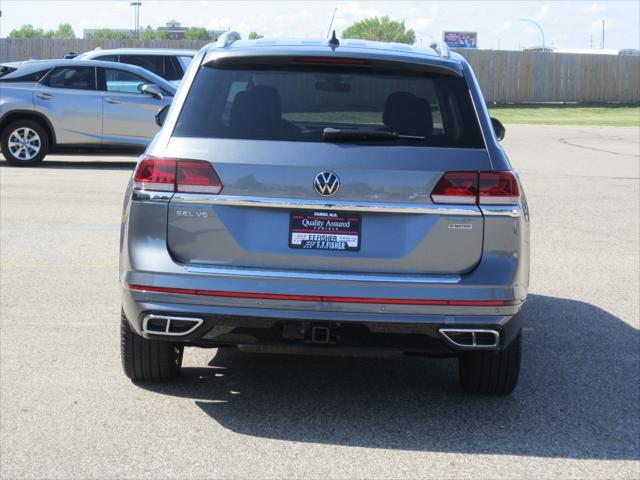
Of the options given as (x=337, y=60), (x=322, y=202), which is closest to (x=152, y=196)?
(x=322, y=202)

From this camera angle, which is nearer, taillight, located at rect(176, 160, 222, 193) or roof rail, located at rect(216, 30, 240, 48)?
taillight, located at rect(176, 160, 222, 193)

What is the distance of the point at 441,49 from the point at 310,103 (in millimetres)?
795

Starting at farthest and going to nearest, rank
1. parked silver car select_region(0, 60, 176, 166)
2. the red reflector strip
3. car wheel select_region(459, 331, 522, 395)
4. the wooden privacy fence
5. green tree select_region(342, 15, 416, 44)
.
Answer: green tree select_region(342, 15, 416, 44)
the wooden privacy fence
parked silver car select_region(0, 60, 176, 166)
car wheel select_region(459, 331, 522, 395)
the red reflector strip

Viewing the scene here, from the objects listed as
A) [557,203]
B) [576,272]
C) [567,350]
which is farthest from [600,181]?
[567,350]

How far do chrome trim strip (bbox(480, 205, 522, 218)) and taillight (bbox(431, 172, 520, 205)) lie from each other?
0.06 ft

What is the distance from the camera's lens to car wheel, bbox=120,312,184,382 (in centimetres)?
582

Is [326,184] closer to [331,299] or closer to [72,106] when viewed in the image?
[331,299]

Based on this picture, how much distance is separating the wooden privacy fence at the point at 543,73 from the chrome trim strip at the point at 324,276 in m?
48.8

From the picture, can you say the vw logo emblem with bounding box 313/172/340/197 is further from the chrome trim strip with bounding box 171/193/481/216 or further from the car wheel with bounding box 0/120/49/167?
the car wheel with bounding box 0/120/49/167

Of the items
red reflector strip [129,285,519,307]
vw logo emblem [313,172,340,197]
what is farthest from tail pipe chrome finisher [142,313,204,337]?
vw logo emblem [313,172,340,197]

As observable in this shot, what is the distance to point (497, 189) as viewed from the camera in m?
5.30

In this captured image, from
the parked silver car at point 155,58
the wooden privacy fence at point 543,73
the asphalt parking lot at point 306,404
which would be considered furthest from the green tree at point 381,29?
the asphalt parking lot at point 306,404

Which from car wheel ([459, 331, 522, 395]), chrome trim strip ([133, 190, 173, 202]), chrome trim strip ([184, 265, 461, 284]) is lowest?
car wheel ([459, 331, 522, 395])

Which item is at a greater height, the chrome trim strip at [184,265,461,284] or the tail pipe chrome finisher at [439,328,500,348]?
the chrome trim strip at [184,265,461,284]
